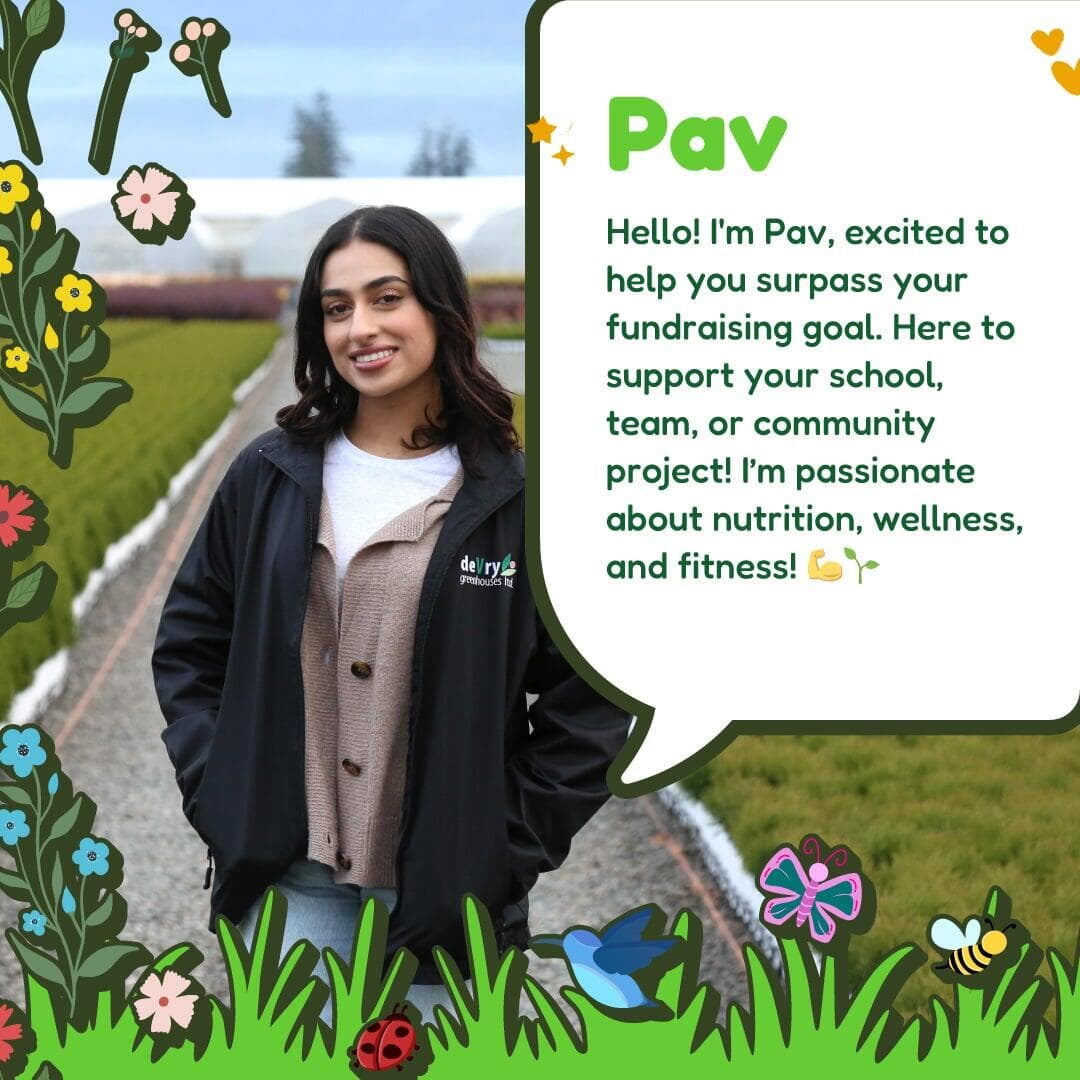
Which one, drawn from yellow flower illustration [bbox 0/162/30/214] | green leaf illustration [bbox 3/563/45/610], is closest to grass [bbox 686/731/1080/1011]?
green leaf illustration [bbox 3/563/45/610]

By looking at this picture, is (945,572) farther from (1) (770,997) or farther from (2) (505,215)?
(2) (505,215)

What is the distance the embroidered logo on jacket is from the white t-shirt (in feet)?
0.38

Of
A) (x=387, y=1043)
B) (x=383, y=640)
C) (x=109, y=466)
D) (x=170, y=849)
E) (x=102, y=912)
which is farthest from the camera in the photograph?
(x=109, y=466)

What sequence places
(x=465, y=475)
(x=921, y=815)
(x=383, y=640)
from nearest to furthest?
(x=383, y=640) < (x=465, y=475) < (x=921, y=815)

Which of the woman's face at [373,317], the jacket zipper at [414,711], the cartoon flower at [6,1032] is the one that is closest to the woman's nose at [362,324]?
the woman's face at [373,317]

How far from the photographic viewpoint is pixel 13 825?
2.52 metres

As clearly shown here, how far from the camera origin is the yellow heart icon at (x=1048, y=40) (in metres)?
2.41

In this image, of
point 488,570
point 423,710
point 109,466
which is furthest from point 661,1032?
point 109,466

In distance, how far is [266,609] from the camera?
6.93ft

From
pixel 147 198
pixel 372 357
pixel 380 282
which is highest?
pixel 147 198

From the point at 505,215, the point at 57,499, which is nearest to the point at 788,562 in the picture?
the point at 57,499

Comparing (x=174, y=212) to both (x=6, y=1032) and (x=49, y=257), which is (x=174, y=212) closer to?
(x=49, y=257)

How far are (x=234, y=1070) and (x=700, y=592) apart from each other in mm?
1142

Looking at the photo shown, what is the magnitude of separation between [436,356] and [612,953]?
1037 mm
